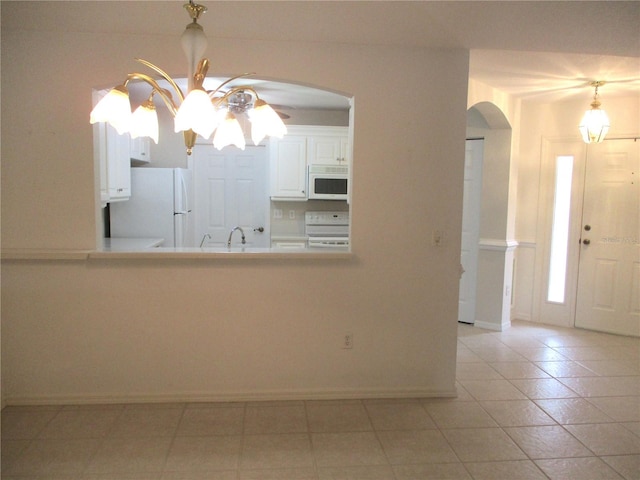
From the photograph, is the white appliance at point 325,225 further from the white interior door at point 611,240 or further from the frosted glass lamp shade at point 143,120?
the frosted glass lamp shade at point 143,120

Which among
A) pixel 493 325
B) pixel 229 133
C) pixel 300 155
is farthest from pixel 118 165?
pixel 493 325

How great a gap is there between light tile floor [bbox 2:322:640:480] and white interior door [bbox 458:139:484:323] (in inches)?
62.3

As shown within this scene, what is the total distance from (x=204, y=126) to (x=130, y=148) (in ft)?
11.5

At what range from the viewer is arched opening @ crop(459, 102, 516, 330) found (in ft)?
15.9

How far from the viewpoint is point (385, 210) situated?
3.15 m

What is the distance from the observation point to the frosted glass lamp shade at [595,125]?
4.30 m

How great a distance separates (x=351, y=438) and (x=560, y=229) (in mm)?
3658

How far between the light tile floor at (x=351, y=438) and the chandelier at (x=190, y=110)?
1.67 metres

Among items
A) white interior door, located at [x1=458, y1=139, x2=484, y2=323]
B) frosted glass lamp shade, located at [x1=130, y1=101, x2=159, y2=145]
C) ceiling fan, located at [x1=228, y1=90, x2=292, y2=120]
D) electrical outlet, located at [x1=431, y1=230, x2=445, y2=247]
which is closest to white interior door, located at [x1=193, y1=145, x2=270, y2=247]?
ceiling fan, located at [x1=228, y1=90, x2=292, y2=120]

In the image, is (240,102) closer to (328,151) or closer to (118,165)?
(118,165)

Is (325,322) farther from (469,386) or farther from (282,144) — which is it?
(282,144)

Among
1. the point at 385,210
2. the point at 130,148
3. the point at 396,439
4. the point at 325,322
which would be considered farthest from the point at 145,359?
the point at 130,148

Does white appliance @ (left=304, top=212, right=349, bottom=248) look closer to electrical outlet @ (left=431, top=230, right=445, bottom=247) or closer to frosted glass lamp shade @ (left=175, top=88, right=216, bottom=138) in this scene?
electrical outlet @ (left=431, top=230, right=445, bottom=247)

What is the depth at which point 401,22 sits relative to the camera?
104 inches
